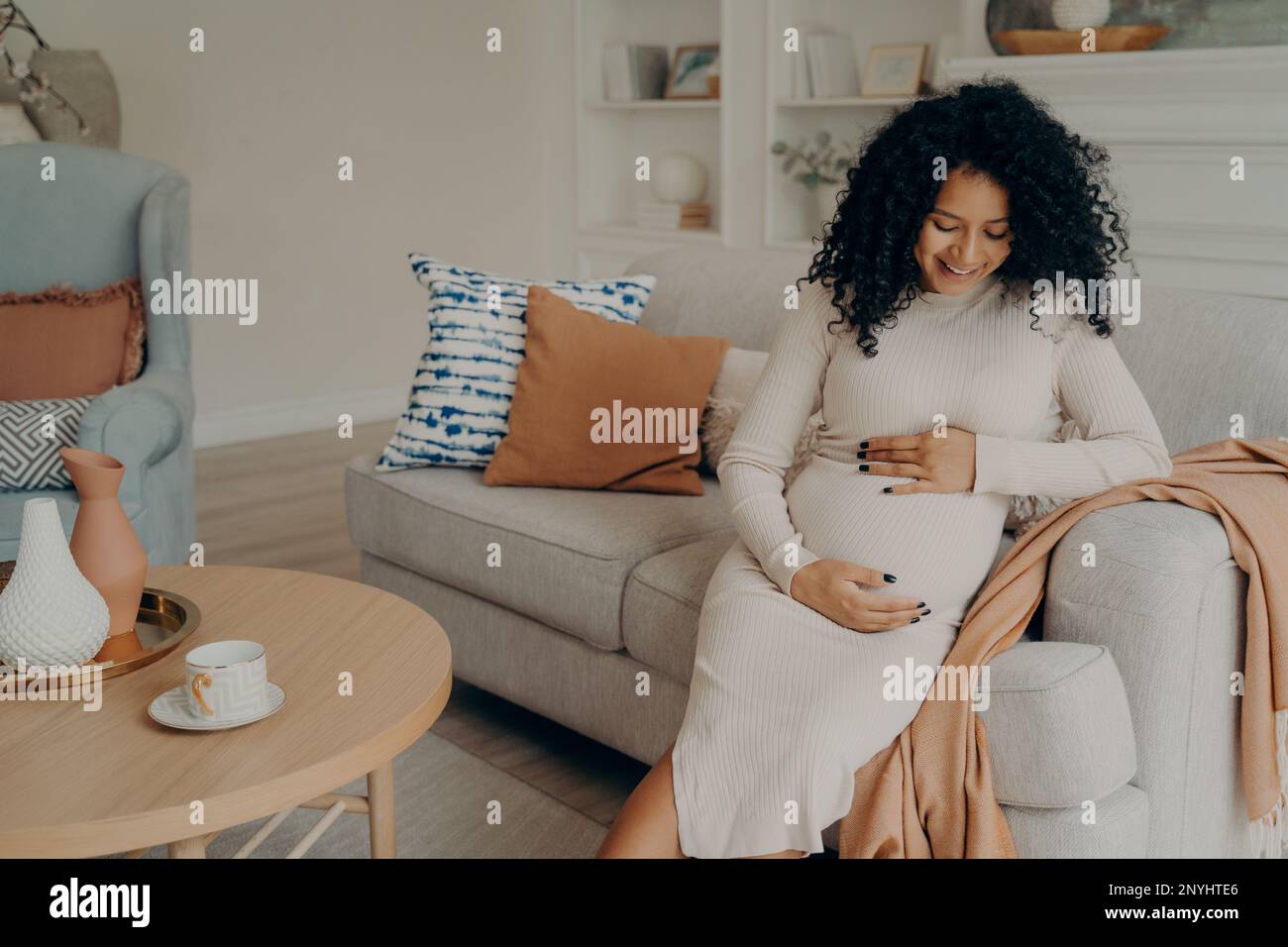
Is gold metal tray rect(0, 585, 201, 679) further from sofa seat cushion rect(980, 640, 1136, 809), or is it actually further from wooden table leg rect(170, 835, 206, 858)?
sofa seat cushion rect(980, 640, 1136, 809)

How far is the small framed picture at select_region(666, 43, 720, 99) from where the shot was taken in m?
5.11

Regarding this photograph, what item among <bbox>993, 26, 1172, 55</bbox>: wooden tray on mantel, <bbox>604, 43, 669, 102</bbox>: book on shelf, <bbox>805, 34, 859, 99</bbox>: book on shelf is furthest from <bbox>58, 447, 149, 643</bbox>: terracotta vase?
<bbox>604, 43, 669, 102</bbox>: book on shelf

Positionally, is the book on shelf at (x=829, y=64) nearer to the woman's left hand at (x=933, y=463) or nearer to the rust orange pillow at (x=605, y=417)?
the rust orange pillow at (x=605, y=417)

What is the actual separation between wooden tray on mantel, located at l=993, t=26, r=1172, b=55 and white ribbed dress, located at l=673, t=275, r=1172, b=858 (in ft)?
7.44

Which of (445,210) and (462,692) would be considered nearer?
(462,692)

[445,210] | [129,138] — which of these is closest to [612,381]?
[129,138]

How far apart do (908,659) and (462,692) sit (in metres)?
1.35

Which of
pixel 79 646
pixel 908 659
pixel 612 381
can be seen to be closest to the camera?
pixel 79 646

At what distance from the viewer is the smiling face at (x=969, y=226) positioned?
175 cm

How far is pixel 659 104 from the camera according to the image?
518 cm

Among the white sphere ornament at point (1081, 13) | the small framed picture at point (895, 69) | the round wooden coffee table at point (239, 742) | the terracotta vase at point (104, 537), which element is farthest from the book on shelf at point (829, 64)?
the terracotta vase at point (104, 537)

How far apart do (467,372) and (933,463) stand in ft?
3.75

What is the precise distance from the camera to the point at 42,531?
4.82 ft

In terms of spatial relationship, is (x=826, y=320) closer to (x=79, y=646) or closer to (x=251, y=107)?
(x=79, y=646)
